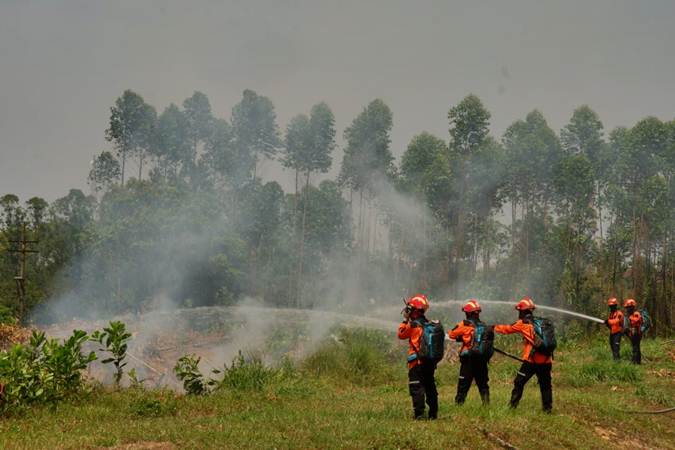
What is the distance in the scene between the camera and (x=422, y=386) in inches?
432

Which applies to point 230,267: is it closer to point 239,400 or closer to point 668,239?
point 239,400

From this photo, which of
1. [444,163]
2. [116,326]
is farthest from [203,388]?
[444,163]

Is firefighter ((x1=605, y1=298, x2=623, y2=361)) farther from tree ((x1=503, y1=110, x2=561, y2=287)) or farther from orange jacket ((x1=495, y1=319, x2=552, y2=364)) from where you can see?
tree ((x1=503, y1=110, x2=561, y2=287))

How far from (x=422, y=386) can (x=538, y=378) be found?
259 centimetres

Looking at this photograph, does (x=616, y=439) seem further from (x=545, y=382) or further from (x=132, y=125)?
(x=132, y=125)

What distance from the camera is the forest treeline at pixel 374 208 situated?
146 ft

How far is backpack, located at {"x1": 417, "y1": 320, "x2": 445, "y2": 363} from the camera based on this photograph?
10664 millimetres

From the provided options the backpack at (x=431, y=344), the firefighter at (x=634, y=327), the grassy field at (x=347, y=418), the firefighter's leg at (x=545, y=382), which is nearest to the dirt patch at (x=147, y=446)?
the grassy field at (x=347, y=418)

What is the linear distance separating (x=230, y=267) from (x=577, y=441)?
32.7m

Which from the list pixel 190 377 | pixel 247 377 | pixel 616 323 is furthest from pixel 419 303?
pixel 616 323

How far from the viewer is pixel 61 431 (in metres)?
10.8

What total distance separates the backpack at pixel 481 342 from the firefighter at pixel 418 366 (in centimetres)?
132

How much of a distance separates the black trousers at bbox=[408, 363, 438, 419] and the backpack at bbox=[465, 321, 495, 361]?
1.32 metres

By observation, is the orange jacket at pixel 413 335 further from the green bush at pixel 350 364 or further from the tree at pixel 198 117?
the tree at pixel 198 117
